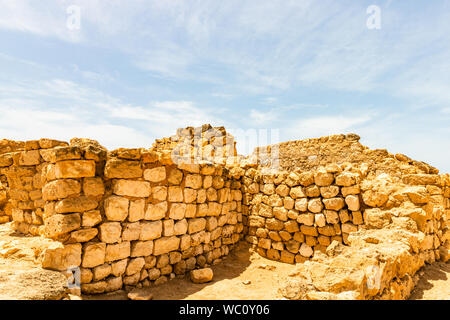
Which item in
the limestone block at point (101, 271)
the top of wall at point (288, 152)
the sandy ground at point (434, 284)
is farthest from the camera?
the top of wall at point (288, 152)

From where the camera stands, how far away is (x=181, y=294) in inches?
158

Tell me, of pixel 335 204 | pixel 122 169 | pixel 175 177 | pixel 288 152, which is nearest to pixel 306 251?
pixel 335 204

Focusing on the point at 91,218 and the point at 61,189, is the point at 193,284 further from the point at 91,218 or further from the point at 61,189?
the point at 61,189

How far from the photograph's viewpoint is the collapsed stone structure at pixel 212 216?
130 inches

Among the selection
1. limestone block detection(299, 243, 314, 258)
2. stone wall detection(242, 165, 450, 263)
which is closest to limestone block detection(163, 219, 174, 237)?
stone wall detection(242, 165, 450, 263)

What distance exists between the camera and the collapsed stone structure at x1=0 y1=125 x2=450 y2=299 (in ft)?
10.8

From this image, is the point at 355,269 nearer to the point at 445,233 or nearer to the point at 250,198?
the point at 445,233

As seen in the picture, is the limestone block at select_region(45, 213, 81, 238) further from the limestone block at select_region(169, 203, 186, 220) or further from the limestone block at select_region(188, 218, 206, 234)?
the limestone block at select_region(188, 218, 206, 234)

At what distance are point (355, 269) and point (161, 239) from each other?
2.97 meters

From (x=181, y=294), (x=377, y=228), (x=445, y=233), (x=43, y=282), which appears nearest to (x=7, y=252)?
(x=43, y=282)

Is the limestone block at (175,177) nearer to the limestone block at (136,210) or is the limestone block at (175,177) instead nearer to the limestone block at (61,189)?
the limestone block at (136,210)

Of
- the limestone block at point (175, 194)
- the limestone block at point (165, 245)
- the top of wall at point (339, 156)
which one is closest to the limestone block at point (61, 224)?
the limestone block at point (165, 245)

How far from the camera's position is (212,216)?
221 inches
